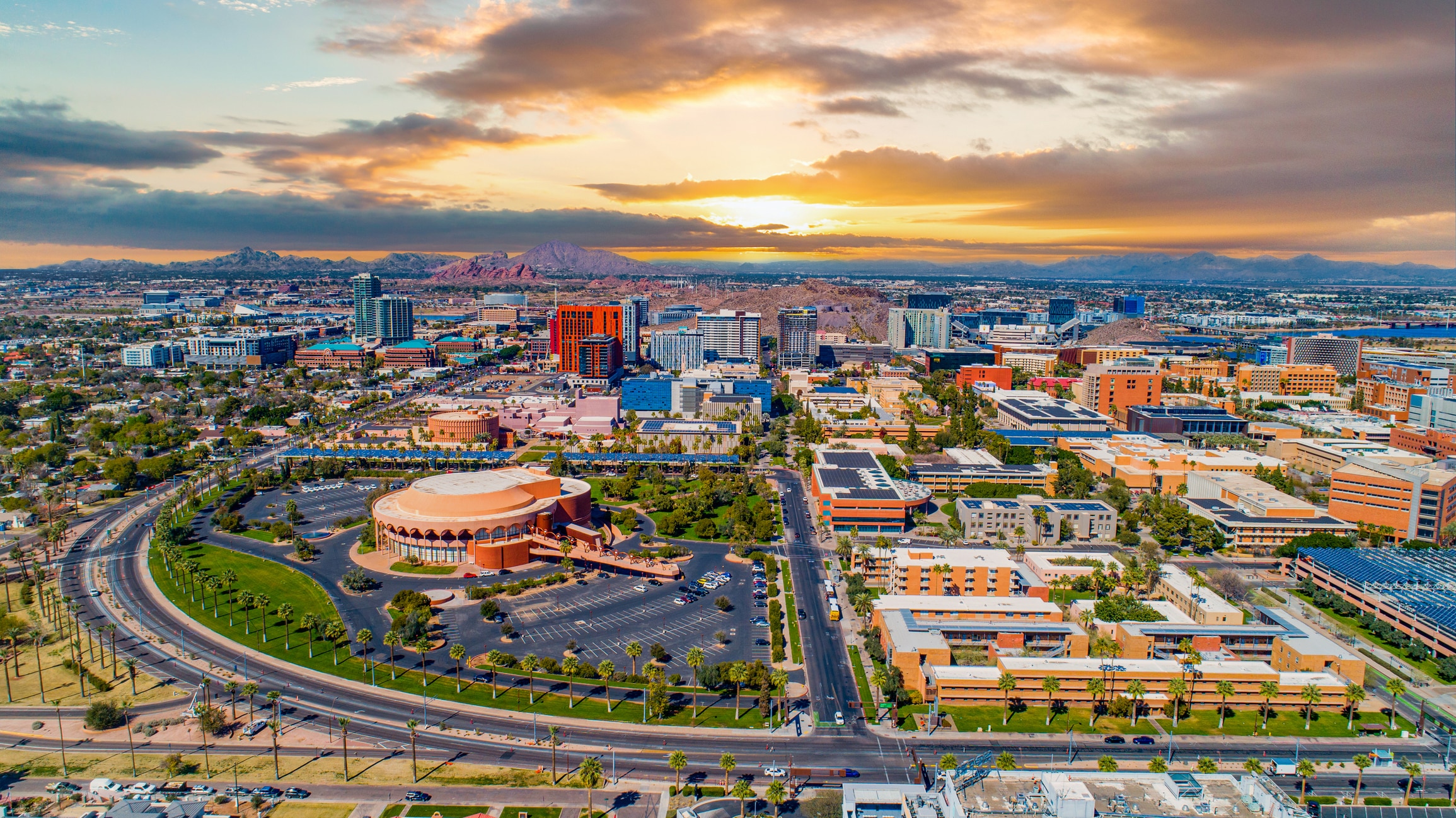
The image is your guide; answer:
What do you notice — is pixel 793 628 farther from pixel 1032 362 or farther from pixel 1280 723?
pixel 1032 362

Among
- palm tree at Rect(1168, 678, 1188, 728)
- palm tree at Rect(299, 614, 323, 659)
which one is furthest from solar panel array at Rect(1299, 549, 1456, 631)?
palm tree at Rect(299, 614, 323, 659)

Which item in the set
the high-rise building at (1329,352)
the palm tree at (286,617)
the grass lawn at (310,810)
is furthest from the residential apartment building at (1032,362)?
the grass lawn at (310,810)

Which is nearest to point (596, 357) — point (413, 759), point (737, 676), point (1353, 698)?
point (737, 676)

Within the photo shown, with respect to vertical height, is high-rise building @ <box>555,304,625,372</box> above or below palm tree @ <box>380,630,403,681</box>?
above

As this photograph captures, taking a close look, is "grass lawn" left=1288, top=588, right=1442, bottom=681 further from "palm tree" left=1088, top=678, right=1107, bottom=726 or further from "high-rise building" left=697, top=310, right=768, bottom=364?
"high-rise building" left=697, top=310, right=768, bottom=364

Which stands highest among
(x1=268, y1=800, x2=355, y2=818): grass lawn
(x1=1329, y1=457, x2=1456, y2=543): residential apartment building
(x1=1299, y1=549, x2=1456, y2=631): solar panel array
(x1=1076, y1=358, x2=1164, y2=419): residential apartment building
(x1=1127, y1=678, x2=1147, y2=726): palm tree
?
(x1=1076, y1=358, x2=1164, y2=419): residential apartment building
